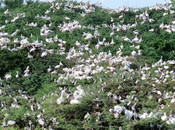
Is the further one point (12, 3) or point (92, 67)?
point (12, 3)

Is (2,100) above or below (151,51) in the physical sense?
below

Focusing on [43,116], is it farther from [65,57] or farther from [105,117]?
[65,57]

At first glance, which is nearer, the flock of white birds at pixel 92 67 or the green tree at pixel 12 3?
the flock of white birds at pixel 92 67

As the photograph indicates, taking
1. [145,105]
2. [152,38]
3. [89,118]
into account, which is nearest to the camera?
[89,118]

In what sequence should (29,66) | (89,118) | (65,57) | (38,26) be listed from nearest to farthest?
(89,118)
(29,66)
(65,57)
(38,26)

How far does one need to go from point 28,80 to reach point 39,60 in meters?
0.94

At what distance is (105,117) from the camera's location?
4500 mm

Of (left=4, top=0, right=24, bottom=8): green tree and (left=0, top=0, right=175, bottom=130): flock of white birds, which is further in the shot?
(left=4, top=0, right=24, bottom=8): green tree

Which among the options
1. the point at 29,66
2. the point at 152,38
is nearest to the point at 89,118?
the point at 29,66

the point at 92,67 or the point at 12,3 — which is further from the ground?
the point at 12,3

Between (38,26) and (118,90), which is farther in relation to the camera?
(38,26)

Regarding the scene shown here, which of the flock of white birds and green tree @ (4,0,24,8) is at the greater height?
green tree @ (4,0,24,8)

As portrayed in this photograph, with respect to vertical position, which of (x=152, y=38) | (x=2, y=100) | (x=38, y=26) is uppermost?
(x=38, y=26)

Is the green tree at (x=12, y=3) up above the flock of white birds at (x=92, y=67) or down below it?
above
